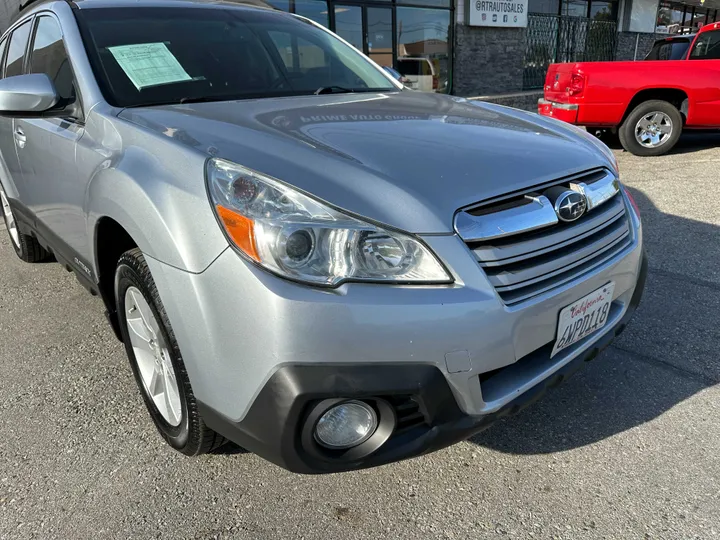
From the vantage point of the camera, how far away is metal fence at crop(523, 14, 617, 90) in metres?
14.2

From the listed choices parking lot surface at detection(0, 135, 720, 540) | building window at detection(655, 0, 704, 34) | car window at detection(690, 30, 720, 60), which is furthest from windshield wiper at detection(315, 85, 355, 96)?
building window at detection(655, 0, 704, 34)

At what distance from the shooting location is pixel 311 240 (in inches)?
58.7

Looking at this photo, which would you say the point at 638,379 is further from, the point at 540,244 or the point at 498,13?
the point at 498,13

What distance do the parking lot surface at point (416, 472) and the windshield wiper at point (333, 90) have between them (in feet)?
5.44

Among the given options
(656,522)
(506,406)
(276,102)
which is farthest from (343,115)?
(656,522)

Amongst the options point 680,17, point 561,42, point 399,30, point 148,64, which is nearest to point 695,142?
point 399,30

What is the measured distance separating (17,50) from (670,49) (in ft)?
27.4

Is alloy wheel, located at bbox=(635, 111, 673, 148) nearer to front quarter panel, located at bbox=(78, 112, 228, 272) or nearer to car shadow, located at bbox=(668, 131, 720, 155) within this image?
car shadow, located at bbox=(668, 131, 720, 155)

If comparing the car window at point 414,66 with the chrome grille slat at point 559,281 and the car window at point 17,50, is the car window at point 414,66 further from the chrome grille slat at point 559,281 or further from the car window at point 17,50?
the chrome grille slat at point 559,281

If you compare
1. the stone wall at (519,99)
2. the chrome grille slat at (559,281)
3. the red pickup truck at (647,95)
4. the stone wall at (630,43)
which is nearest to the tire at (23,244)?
the chrome grille slat at (559,281)

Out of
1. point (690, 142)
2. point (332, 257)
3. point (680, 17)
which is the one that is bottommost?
point (690, 142)

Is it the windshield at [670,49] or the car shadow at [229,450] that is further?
the windshield at [670,49]

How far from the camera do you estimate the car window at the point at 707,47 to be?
7.48m

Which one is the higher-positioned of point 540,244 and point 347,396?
point 540,244
